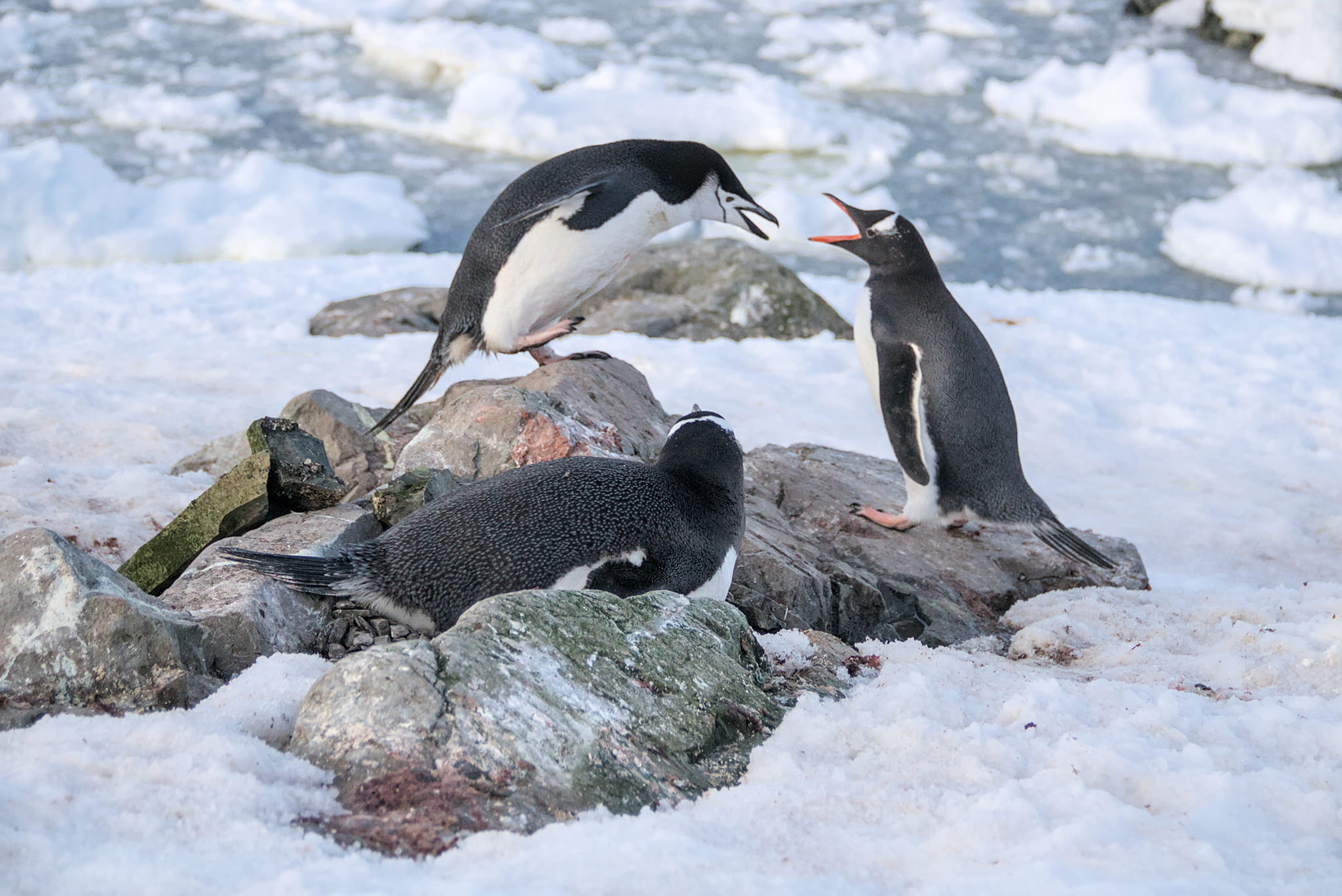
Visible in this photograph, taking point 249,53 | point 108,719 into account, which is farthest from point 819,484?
point 249,53

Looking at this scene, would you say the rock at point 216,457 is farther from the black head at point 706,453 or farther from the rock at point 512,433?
the black head at point 706,453

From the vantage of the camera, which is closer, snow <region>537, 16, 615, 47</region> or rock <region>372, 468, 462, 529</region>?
rock <region>372, 468, 462, 529</region>

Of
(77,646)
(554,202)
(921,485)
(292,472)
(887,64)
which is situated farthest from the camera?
(887,64)

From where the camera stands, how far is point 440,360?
12.2 ft

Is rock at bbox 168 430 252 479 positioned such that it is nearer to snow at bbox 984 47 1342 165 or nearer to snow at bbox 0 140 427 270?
snow at bbox 0 140 427 270

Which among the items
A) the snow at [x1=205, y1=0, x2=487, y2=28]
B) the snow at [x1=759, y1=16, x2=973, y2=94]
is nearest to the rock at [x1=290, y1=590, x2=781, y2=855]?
the snow at [x1=759, y1=16, x2=973, y2=94]

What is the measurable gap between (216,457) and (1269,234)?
26.2ft

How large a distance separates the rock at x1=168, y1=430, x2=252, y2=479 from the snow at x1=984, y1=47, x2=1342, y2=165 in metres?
9.66

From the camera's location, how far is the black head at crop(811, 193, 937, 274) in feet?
12.1

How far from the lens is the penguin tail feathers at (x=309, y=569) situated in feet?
6.96

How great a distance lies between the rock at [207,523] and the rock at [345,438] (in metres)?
0.58

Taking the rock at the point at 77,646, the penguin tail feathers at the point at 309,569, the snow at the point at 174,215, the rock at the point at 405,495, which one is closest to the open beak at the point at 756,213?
the rock at the point at 405,495

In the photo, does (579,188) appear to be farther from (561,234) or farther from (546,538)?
(546,538)

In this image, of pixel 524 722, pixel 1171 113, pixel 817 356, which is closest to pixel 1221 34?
pixel 1171 113
